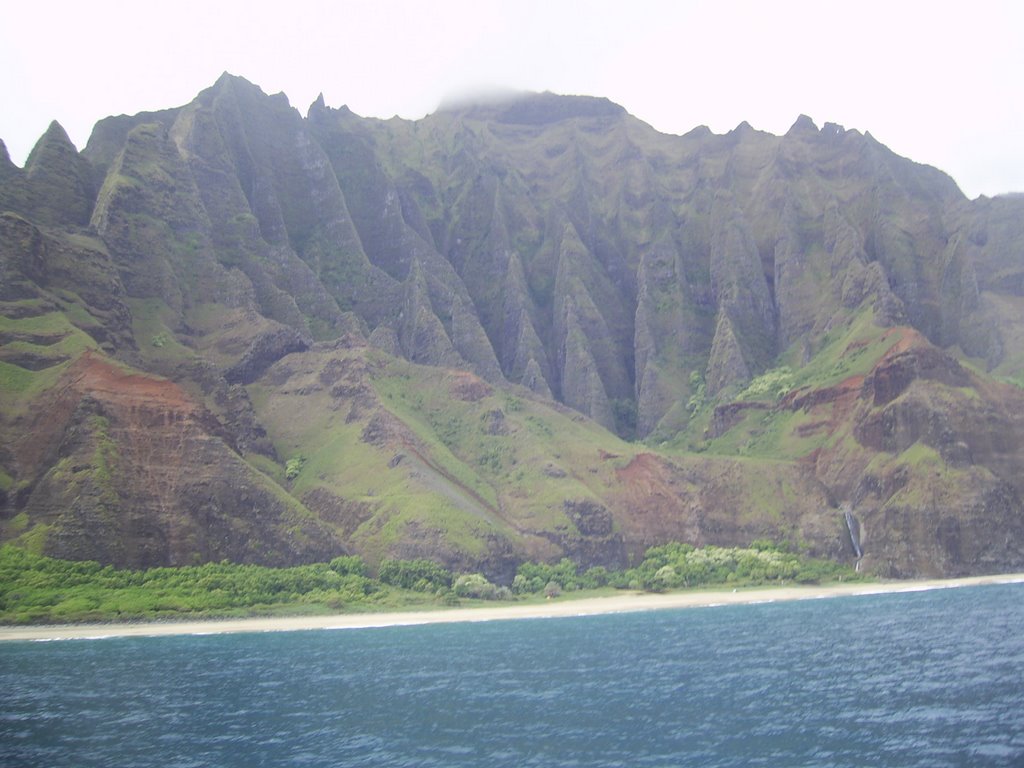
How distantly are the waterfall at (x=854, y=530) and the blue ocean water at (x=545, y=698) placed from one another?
7938cm

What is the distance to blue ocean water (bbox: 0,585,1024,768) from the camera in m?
51.3

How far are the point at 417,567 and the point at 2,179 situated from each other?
11418 cm

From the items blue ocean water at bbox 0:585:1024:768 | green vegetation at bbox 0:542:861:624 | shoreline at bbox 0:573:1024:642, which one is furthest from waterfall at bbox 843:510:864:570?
blue ocean water at bbox 0:585:1024:768

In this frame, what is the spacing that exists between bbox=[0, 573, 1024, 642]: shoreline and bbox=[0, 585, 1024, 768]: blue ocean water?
955cm

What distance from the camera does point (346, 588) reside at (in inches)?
5694

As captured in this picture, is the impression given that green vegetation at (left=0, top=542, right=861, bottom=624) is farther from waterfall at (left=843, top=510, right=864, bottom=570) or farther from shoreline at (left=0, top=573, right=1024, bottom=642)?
waterfall at (left=843, top=510, right=864, bottom=570)

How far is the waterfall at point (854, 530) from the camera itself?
18625 centimetres

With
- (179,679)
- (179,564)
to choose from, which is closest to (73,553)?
(179,564)

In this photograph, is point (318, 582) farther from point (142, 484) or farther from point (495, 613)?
point (142, 484)

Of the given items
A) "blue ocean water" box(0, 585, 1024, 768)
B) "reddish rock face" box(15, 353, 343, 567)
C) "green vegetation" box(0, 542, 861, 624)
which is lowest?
"blue ocean water" box(0, 585, 1024, 768)

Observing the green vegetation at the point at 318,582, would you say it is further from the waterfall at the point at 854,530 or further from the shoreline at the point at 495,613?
the waterfall at the point at 854,530

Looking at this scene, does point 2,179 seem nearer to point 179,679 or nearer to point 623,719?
point 179,679

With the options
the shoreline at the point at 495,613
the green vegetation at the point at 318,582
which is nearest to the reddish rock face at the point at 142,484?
the green vegetation at the point at 318,582

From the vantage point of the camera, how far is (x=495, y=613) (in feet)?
450
